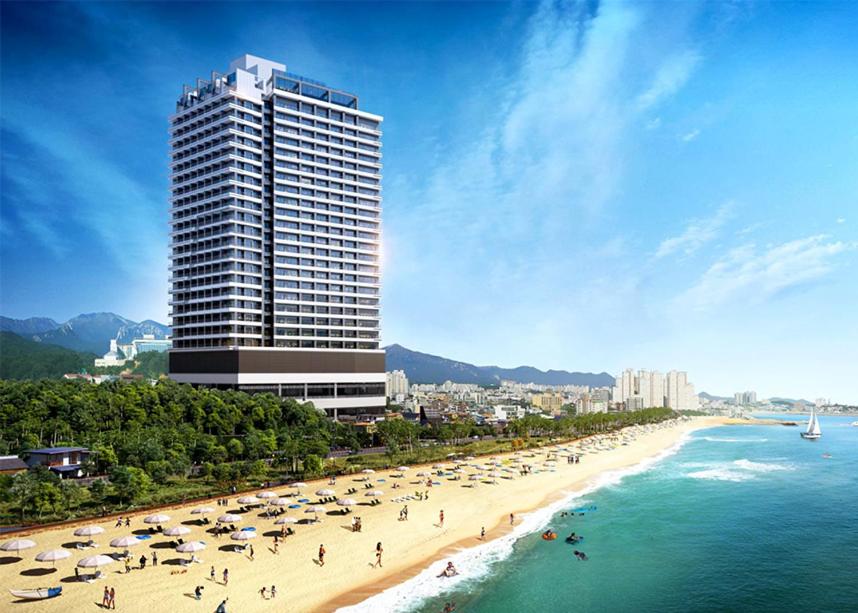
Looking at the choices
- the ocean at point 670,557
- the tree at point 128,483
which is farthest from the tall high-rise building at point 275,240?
the ocean at point 670,557

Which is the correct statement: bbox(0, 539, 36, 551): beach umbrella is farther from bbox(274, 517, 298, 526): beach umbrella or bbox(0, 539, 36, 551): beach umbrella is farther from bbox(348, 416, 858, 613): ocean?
bbox(348, 416, 858, 613): ocean

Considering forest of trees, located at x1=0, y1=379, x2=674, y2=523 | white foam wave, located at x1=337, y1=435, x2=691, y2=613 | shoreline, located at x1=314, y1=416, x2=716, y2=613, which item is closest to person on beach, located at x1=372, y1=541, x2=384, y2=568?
shoreline, located at x1=314, y1=416, x2=716, y2=613

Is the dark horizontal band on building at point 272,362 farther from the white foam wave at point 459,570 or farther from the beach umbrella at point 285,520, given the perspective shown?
the beach umbrella at point 285,520

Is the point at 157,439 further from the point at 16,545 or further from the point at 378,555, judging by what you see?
the point at 378,555

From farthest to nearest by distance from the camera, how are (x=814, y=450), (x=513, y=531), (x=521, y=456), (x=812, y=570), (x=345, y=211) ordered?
(x=814, y=450) < (x=345, y=211) < (x=521, y=456) < (x=513, y=531) < (x=812, y=570)

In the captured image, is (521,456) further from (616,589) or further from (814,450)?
(814,450)

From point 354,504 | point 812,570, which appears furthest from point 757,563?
point 354,504

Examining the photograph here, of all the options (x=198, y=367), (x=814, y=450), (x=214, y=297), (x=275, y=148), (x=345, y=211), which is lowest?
(x=814, y=450)
